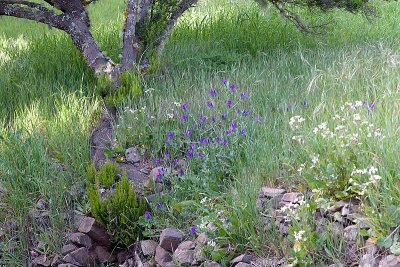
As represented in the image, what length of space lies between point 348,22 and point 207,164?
5.01 m

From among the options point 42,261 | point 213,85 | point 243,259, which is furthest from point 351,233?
point 213,85

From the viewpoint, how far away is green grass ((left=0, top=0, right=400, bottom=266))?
3.44m

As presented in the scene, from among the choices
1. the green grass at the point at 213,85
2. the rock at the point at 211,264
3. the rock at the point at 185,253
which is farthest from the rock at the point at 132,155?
the rock at the point at 211,264

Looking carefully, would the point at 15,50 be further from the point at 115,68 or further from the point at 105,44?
the point at 115,68

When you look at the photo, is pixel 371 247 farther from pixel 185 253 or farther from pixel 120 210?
pixel 120 210

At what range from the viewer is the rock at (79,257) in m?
3.63

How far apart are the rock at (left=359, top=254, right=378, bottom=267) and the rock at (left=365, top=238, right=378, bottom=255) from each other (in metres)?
0.04

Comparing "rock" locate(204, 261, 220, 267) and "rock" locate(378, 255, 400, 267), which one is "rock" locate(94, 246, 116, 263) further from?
"rock" locate(378, 255, 400, 267)

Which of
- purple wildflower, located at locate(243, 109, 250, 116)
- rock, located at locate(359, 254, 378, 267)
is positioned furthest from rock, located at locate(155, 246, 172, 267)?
purple wildflower, located at locate(243, 109, 250, 116)

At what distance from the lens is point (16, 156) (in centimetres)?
411

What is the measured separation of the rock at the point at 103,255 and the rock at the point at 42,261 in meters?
0.31

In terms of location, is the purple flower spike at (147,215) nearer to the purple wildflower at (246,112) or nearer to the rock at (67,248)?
the rock at (67,248)

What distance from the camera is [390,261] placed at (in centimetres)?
263

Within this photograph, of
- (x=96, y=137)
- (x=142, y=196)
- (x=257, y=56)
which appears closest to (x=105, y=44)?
(x=257, y=56)
